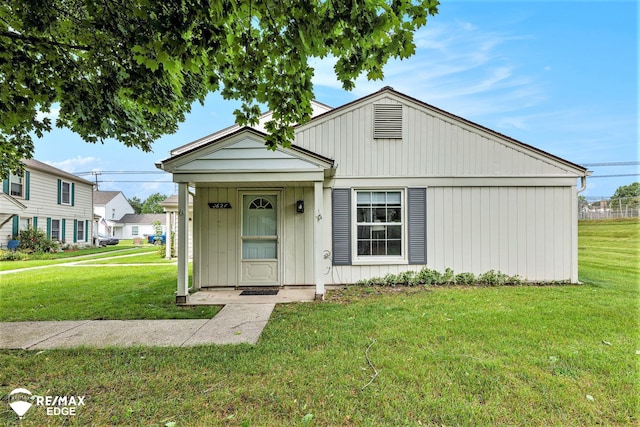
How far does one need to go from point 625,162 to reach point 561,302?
4064 centimetres

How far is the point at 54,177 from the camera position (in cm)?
1836

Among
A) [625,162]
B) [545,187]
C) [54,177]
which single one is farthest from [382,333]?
[625,162]

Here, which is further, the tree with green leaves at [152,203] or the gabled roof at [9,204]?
the tree with green leaves at [152,203]

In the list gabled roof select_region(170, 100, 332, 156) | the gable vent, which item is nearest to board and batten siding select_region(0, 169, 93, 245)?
gabled roof select_region(170, 100, 332, 156)

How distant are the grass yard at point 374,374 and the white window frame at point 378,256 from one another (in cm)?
234

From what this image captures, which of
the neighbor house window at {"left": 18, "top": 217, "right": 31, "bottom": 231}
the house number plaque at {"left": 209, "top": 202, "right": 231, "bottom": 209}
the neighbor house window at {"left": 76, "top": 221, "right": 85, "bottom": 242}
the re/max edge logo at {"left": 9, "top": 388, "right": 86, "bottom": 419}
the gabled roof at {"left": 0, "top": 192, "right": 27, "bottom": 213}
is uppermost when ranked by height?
the gabled roof at {"left": 0, "top": 192, "right": 27, "bottom": 213}

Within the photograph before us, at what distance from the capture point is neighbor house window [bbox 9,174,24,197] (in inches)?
610

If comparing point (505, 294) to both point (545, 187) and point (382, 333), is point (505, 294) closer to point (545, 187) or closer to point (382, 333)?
point (545, 187)

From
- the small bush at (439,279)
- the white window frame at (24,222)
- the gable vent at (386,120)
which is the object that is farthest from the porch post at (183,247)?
the white window frame at (24,222)

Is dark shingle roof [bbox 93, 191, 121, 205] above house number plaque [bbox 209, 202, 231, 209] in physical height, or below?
above

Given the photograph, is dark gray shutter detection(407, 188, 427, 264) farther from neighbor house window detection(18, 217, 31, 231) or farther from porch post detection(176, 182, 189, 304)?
A: neighbor house window detection(18, 217, 31, 231)

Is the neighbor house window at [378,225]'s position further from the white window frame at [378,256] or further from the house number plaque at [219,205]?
the house number plaque at [219,205]

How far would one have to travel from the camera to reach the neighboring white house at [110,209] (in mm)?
39750

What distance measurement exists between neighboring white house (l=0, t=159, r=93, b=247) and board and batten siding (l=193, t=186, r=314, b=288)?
13.2 m
